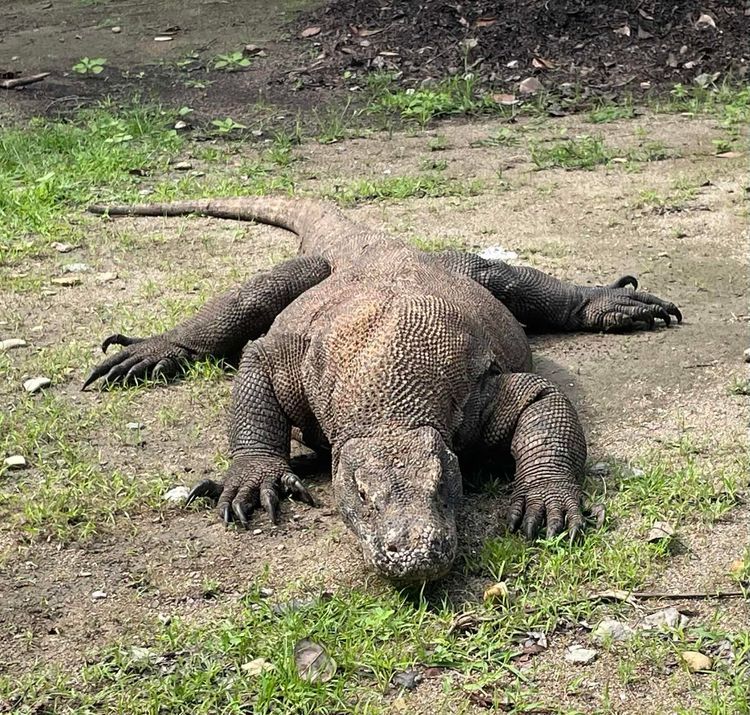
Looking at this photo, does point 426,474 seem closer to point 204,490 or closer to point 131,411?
point 204,490

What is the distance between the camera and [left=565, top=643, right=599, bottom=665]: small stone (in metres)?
3.37

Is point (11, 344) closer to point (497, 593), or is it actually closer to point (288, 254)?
point (288, 254)

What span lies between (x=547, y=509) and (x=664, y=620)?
65 centimetres

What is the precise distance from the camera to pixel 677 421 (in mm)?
4887

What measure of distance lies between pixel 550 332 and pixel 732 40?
19.9 ft

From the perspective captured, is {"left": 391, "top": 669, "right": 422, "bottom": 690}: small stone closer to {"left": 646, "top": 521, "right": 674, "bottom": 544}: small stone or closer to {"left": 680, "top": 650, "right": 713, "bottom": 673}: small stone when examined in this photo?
{"left": 680, "top": 650, "right": 713, "bottom": 673}: small stone

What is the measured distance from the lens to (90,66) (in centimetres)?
1141

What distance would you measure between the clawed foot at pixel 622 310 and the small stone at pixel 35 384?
2442 millimetres

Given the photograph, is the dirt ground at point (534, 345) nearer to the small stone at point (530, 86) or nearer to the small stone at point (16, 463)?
the small stone at point (16, 463)

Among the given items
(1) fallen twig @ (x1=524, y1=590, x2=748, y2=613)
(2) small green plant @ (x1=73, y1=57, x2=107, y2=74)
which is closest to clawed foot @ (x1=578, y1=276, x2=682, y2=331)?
(1) fallen twig @ (x1=524, y1=590, x2=748, y2=613)

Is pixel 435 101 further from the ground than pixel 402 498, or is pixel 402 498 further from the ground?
pixel 402 498

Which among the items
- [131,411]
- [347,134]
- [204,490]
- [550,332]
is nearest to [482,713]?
[204,490]

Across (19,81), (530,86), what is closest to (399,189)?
(530,86)

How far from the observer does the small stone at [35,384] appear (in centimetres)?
546
